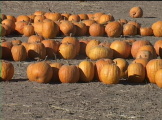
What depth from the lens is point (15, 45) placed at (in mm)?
11875

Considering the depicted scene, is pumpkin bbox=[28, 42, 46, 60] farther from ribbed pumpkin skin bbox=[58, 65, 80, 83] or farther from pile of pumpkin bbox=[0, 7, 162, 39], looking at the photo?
pile of pumpkin bbox=[0, 7, 162, 39]

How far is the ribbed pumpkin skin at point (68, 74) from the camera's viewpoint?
9523 millimetres

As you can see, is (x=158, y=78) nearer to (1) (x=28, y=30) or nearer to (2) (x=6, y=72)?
(2) (x=6, y=72)

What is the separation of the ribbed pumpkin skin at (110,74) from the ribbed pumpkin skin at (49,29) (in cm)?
539

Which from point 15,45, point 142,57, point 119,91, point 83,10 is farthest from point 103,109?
point 83,10

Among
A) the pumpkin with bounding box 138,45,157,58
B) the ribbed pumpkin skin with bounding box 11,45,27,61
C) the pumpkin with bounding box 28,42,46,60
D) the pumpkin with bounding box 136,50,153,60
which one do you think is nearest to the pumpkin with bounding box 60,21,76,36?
the pumpkin with bounding box 28,42,46,60

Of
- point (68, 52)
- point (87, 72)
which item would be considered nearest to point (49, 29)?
point (68, 52)

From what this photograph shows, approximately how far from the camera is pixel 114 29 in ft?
50.2

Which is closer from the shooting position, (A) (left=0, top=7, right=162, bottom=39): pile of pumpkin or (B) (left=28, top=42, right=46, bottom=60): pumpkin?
(B) (left=28, top=42, right=46, bottom=60): pumpkin

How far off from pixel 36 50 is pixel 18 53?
47 centimetres

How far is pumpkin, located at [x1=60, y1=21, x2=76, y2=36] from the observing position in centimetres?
1501

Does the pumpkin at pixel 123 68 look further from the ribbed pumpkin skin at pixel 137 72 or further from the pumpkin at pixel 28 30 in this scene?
the pumpkin at pixel 28 30

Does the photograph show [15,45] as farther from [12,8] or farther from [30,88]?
[12,8]

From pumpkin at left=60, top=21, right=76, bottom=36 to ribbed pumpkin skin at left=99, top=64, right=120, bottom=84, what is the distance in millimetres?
5541
